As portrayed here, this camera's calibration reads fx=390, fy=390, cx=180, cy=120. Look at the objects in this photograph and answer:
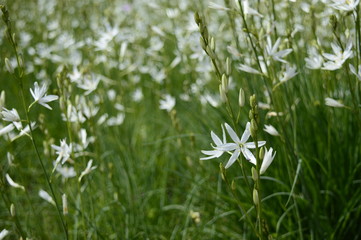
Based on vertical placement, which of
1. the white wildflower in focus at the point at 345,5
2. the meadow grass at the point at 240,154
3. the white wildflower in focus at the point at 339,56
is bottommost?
the meadow grass at the point at 240,154

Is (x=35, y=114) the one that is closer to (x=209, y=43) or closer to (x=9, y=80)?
(x=9, y=80)

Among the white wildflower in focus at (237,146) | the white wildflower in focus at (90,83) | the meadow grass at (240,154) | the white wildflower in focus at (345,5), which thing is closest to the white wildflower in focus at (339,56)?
the meadow grass at (240,154)

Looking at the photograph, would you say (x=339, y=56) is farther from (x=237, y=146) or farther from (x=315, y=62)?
(x=237, y=146)

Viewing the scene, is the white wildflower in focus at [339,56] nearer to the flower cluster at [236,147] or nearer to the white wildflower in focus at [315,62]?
the white wildflower in focus at [315,62]

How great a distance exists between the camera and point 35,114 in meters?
4.73

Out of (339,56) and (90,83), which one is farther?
(90,83)

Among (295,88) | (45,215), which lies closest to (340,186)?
(295,88)

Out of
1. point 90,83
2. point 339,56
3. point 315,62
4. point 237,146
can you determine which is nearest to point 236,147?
point 237,146

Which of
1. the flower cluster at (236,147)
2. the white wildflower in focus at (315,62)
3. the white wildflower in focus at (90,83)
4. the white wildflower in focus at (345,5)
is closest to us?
the flower cluster at (236,147)

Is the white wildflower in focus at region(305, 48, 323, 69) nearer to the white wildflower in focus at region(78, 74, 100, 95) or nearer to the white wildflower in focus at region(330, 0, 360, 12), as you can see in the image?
the white wildflower in focus at region(330, 0, 360, 12)

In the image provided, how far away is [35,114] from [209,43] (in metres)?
3.70

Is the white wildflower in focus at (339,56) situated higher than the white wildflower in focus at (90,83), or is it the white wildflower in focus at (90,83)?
the white wildflower in focus at (339,56)

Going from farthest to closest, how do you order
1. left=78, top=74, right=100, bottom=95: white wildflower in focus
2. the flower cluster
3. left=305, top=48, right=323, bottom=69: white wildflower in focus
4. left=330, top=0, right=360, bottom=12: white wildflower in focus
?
left=78, top=74, right=100, bottom=95: white wildflower in focus < left=305, top=48, right=323, bottom=69: white wildflower in focus < left=330, top=0, right=360, bottom=12: white wildflower in focus < the flower cluster

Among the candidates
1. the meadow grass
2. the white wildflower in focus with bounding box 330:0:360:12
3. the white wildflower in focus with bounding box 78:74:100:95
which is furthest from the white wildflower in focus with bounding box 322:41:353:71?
the white wildflower in focus with bounding box 78:74:100:95
